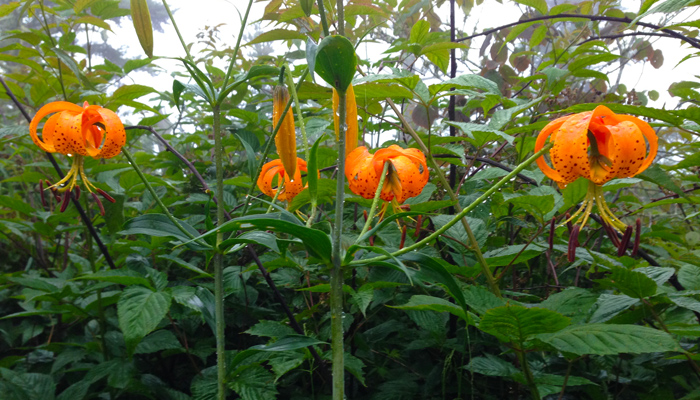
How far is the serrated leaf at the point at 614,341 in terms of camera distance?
492 mm

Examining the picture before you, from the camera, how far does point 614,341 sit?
0.51 metres

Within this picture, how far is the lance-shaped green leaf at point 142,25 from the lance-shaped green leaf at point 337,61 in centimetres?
40

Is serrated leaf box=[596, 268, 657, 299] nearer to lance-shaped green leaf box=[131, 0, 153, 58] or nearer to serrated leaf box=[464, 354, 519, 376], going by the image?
serrated leaf box=[464, 354, 519, 376]

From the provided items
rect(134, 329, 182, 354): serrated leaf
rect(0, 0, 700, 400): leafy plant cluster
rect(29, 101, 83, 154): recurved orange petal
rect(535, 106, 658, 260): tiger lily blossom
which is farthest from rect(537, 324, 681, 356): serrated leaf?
rect(29, 101, 83, 154): recurved orange petal

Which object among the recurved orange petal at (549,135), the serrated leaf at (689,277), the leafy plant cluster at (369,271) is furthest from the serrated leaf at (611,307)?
the recurved orange petal at (549,135)

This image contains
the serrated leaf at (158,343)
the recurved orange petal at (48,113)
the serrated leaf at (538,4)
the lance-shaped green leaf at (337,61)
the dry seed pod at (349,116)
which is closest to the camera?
the lance-shaped green leaf at (337,61)

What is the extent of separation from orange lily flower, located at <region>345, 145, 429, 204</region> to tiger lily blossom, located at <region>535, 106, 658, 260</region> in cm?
20

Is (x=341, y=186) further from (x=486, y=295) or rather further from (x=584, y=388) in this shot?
(x=584, y=388)

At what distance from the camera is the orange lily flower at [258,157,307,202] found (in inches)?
31.9

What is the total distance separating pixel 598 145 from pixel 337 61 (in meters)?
0.37

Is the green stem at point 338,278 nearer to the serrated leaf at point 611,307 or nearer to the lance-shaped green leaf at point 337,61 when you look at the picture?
the lance-shaped green leaf at point 337,61

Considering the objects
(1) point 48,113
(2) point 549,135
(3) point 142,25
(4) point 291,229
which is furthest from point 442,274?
(1) point 48,113

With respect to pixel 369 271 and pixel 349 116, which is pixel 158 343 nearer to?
pixel 369 271

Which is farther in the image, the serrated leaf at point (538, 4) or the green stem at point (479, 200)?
the serrated leaf at point (538, 4)
